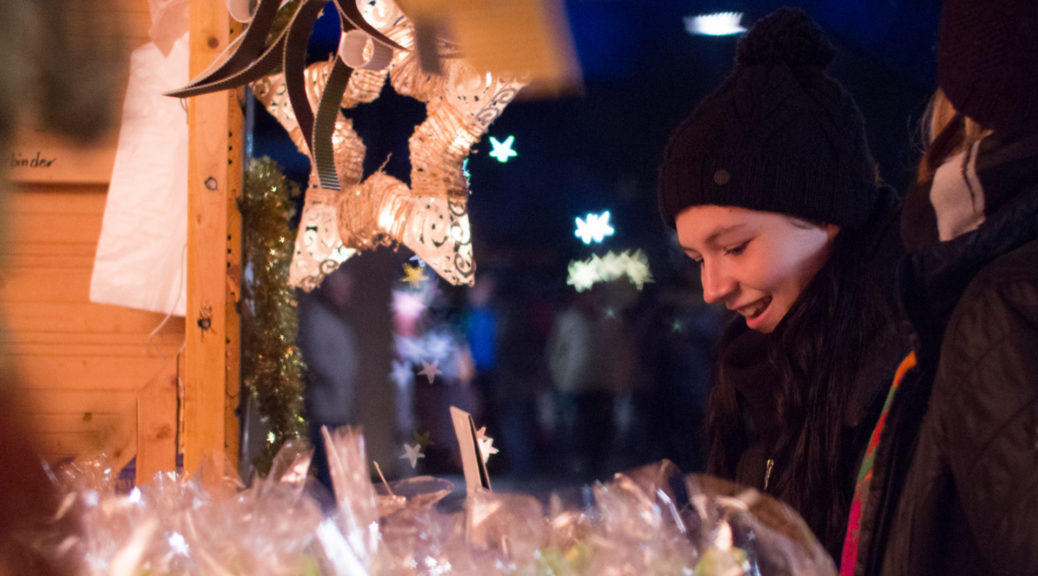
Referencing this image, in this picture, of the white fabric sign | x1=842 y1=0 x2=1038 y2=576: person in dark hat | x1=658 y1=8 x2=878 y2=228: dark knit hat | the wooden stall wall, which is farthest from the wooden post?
x1=842 y1=0 x2=1038 y2=576: person in dark hat

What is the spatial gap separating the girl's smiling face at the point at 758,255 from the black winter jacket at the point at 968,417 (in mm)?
374

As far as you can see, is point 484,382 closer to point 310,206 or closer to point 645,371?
point 645,371

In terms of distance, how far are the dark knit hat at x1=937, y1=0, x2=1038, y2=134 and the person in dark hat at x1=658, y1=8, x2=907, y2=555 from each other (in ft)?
1.33

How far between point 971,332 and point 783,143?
0.54 m

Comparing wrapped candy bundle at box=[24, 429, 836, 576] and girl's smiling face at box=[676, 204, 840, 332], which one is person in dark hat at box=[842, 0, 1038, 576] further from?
girl's smiling face at box=[676, 204, 840, 332]

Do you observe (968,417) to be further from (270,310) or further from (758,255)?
(270,310)

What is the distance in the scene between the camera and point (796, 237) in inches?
48.0

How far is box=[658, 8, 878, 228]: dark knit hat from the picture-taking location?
1.19 meters

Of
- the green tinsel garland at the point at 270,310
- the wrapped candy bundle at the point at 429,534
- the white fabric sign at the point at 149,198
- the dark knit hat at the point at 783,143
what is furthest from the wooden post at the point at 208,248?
the dark knit hat at the point at 783,143

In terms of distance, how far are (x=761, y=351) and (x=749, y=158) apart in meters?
0.37

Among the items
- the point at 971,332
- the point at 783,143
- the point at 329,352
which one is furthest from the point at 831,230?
the point at 329,352

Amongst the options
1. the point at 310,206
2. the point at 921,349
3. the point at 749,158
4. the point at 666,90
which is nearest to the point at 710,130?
the point at 749,158

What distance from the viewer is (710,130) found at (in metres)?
1.26

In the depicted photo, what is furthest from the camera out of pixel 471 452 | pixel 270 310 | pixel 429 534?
pixel 270 310
